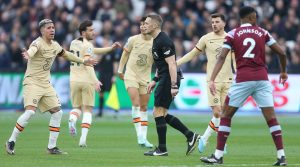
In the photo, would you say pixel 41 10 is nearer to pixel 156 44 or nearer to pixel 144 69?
pixel 144 69

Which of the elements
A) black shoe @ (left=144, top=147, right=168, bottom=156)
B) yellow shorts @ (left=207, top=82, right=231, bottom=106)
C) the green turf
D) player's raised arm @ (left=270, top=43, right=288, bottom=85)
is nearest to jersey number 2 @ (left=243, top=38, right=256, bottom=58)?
player's raised arm @ (left=270, top=43, right=288, bottom=85)

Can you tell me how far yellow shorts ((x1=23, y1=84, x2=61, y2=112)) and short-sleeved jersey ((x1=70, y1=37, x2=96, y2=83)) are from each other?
262 cm

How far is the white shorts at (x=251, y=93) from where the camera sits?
14297 millimetres

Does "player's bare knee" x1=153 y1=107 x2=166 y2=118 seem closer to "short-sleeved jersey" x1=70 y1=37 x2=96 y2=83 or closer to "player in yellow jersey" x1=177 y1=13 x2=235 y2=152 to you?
"player in yellow jersey" x1=177 y1=13 x2=235 y2=152

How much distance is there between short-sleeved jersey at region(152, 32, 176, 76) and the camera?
16.2 m

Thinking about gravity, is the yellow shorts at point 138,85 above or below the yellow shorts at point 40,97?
above

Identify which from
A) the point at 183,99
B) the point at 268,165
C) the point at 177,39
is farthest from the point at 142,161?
the point at 177,39

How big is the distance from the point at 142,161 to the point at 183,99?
52.6ft

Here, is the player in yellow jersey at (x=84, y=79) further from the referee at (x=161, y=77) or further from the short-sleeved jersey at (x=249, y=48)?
the short-sleeved jersey at (x=249, y=48)

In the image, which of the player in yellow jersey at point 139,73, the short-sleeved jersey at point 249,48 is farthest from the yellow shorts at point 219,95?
the short-sleeved jersey at point 249,48

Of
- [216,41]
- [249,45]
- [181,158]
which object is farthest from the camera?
[216,41]

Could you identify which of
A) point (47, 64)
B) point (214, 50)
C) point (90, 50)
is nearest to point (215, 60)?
point (214, 50)

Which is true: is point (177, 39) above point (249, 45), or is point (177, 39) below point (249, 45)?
above

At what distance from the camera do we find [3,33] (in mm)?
36312
